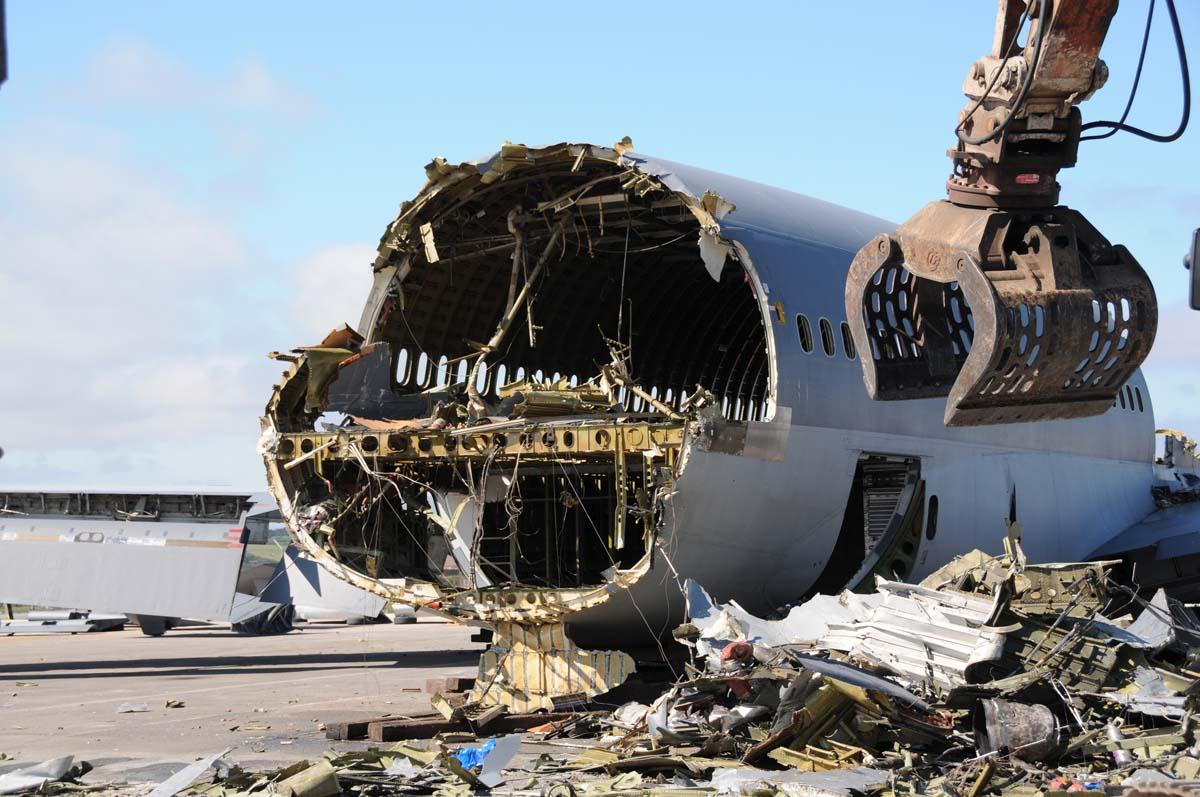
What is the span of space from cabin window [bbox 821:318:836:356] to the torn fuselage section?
1189mm

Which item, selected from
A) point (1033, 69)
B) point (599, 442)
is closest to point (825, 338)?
point (599, 442)

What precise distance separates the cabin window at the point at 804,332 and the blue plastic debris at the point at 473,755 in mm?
5377

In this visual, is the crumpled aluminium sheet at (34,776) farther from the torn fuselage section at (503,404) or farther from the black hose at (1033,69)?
the black hose at (1033,69)

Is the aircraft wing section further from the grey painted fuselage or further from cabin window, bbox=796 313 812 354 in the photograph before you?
cabin window, bbox=796 313 812 354

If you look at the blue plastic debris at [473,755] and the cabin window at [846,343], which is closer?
the blue plastic debris at [473,755]

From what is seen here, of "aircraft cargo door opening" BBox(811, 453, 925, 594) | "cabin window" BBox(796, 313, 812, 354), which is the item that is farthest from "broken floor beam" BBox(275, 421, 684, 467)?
"aircraft cargo door opening" BBox(811, 453, 925, 594)

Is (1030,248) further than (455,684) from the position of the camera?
No

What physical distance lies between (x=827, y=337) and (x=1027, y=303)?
7.47 meters

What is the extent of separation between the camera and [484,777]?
11.5 m

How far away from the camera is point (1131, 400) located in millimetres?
23406

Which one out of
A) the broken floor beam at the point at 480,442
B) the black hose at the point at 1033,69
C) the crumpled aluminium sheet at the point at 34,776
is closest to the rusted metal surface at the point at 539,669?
the broken floor beam at the point at 480,442

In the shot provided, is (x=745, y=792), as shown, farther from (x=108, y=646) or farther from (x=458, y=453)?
(x=108, y=646)

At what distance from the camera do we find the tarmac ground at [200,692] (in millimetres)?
13386

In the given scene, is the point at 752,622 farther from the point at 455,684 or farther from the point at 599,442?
the point at 455,684
